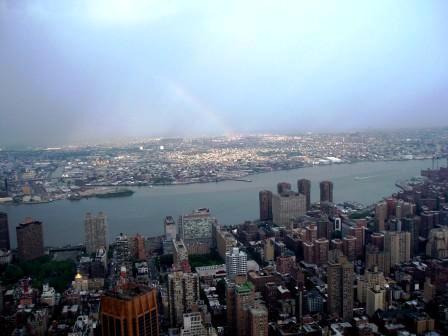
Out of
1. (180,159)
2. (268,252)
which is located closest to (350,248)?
(268,252)

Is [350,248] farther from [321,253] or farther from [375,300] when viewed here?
[375,300]

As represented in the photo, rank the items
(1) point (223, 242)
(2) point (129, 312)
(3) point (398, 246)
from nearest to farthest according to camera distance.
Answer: (2) point (129, 312) → (3) point (398, 246) → (1) point (223, 242)

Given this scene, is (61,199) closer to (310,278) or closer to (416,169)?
(310,278)

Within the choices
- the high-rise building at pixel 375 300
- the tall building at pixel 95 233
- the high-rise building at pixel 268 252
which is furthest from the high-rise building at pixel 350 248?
the tall building at pixel 95 233

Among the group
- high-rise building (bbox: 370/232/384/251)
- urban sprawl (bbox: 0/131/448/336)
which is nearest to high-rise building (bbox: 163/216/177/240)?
urban sprawl (bbox: 0/131/448/336)

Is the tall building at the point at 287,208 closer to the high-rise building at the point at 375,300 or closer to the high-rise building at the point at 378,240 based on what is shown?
the high-rise building at the point at 378,240

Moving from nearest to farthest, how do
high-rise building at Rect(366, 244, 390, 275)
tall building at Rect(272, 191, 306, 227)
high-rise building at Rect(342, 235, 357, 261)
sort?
high-rise building at Rect(366, 244, 390, 275)
high-rise building at Rect(342, 235, 357, 261)
tall building at Rect(272, 191, 306, 227)

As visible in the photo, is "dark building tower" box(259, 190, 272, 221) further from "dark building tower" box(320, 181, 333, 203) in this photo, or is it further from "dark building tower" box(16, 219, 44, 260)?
"dark building tower" box(16, 219, 44, 260)

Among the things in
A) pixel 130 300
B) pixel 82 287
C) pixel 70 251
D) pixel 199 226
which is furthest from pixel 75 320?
pixel 199 226
